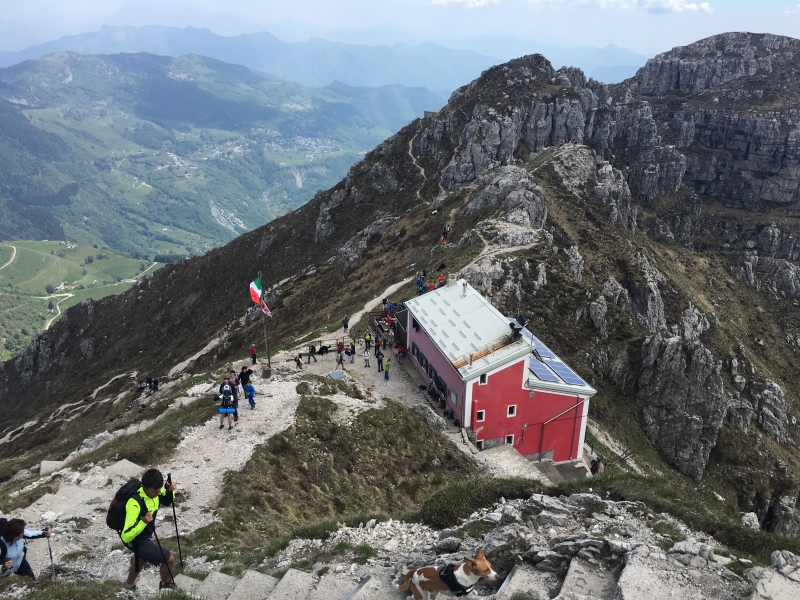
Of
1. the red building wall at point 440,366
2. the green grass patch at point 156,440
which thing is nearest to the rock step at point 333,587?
the green grass patch at point 156,440

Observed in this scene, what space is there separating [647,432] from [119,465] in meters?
42.8

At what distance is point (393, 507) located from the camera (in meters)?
25.7

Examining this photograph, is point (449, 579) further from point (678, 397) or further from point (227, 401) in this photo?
point (678, 397)

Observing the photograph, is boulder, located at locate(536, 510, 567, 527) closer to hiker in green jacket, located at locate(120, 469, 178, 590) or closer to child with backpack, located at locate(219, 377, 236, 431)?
hiker in green jacket, located at locate(120, 469, 178, 590)

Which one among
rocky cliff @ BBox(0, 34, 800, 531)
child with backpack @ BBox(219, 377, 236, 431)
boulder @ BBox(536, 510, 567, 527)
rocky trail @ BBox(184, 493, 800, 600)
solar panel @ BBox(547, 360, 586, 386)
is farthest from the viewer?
rocky cliff @ BBox(0, 34, 800, 531)

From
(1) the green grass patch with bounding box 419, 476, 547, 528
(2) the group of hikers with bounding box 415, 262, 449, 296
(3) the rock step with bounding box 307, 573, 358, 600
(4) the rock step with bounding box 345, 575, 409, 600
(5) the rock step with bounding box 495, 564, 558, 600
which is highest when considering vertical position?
(5) the rock step with bounding box 495, 564, 558, 600

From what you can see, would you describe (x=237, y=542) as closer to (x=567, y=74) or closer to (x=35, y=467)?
(x=35, y=467)

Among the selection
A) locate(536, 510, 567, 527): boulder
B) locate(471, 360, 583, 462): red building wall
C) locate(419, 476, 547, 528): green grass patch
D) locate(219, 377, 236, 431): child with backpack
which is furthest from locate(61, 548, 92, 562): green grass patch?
locate(471, 360, 583, 462): red building wall

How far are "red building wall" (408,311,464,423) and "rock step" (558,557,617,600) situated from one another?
20119mm

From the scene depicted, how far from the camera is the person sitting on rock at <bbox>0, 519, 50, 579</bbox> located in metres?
12.9

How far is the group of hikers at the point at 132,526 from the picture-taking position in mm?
12602

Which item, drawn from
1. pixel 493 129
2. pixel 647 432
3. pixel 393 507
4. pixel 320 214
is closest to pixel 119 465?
pixel 393 507

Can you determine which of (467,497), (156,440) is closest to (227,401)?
(156,440)

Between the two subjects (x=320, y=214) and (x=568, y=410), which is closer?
(x=568, y=410)
